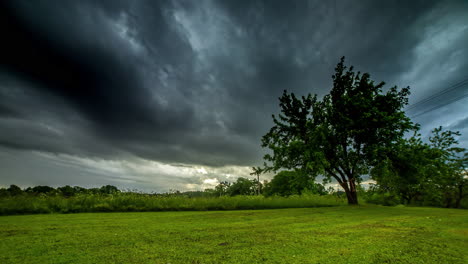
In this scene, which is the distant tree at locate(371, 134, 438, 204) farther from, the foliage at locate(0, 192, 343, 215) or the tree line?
the foliage at locate(0, 192, 343, 215)

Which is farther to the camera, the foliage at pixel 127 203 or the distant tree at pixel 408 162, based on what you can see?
the distant tree at pixel 408 162

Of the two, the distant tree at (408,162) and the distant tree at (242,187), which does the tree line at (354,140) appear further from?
the distant tree at (242,187)

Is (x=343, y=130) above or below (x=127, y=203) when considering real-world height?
above

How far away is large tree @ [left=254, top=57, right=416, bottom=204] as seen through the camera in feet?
50.6

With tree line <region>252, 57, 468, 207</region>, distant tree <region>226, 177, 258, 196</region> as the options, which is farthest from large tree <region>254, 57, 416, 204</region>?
distant tree <region>226, 177, 258, 196</region>

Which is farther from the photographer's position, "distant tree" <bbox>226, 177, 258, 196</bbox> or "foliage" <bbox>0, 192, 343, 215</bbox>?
"distant tree" <bbox>226, 177, 258, 196</bbox>

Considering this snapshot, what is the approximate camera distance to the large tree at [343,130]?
15.4 metres

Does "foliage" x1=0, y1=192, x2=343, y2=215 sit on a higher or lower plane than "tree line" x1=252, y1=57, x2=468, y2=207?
lower

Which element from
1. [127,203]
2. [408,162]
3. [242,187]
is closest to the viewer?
[127,203]

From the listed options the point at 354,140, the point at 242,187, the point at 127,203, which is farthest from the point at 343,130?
the point at 242,187

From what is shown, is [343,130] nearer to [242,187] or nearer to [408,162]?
[408,162]

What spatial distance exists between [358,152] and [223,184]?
78.5 m

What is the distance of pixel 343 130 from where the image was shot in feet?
55.2

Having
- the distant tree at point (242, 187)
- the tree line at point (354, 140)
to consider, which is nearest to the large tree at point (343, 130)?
the tree line at point (354, 140)
